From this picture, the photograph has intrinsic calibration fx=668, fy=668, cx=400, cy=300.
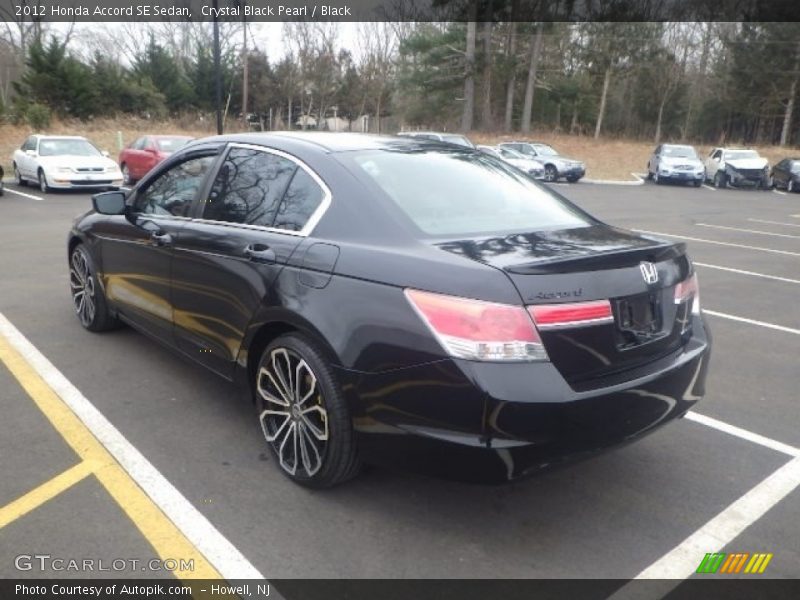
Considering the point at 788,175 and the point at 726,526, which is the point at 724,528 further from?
the point at 788,175

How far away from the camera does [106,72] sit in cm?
3497

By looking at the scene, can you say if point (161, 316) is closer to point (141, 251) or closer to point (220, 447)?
point (141, 251)

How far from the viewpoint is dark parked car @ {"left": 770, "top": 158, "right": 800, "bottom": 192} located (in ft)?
83.8

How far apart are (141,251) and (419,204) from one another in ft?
6.89

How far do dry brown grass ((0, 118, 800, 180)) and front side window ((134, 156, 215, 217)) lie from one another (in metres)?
24.0

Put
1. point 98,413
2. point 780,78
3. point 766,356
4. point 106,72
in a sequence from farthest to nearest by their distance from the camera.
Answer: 1. point 780,78
2. point 106,72
3. point 766,356
4. point 98,413

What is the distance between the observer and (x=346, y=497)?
9.96 feet

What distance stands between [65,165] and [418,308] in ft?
53.4

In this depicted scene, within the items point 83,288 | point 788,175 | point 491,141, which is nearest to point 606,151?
point 491,141

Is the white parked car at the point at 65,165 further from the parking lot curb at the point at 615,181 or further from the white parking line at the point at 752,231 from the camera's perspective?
the parking lot curb at the point at 615,181

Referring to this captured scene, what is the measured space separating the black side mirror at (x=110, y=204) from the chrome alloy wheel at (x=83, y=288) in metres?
0.86

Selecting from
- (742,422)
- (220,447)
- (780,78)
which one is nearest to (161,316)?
(220,447)

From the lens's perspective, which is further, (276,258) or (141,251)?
(141,251)

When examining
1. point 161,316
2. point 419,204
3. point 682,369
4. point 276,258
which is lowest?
point 161,316
